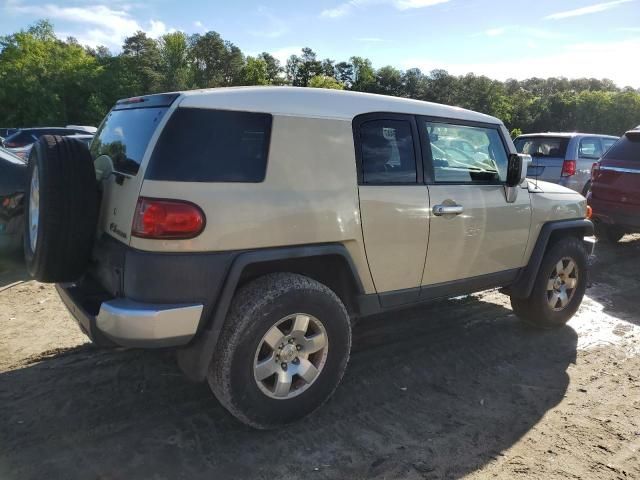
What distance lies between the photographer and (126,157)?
109 inches

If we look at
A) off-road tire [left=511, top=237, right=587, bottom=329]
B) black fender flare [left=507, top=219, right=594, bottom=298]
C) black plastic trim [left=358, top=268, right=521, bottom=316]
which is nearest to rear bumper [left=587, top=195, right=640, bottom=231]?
off-road tire [left=511, top=237, right=587, bottom=329]

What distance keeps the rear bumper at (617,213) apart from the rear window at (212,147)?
6471 mm

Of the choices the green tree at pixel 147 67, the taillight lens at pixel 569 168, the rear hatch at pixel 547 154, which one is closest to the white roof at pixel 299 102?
the rear hatch at pixel 547 154

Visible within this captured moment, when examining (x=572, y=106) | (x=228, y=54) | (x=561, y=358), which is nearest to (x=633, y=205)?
(x=561, y=358)

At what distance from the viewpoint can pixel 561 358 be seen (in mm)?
4020

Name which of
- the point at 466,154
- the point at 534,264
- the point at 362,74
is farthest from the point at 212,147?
the point at 362,74

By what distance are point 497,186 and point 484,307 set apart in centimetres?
170

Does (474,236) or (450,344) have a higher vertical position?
(474,236)

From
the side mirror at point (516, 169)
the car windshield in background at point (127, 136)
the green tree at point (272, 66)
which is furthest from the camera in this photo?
the green tree at point (272, 66)

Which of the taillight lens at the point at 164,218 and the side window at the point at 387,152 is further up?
the side window at the point at 387,152

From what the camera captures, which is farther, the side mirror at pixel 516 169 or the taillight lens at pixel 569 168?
the taillight lens at pixel 569 168

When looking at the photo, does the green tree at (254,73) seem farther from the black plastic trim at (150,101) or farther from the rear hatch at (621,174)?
the black plastic trim at (150,101)

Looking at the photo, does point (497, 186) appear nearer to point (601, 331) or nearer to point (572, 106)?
point (601, 331)

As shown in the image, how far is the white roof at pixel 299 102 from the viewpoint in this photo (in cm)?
262
